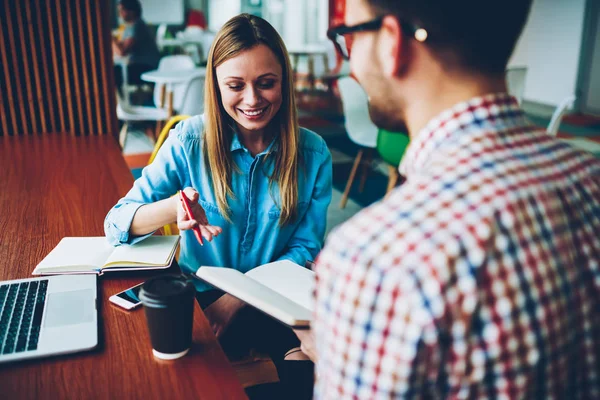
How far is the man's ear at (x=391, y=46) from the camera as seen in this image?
66 centimetres

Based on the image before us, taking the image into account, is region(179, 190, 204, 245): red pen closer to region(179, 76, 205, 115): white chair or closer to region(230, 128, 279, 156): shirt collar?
region(230, 128, 279, 156): shirt collar

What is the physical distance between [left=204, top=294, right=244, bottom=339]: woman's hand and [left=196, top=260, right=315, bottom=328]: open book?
14cm

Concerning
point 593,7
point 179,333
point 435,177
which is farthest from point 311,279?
point 593,7

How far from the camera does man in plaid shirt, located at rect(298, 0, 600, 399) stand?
0.54 metres

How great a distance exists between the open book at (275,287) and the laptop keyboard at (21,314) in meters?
0.33

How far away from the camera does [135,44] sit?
20.1ft

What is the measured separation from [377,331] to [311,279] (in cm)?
69

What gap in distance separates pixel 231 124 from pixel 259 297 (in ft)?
2.53

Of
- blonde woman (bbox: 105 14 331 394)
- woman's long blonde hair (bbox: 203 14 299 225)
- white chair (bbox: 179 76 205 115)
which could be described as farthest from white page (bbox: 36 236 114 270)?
white chair (bbox: 179 76 205 115)

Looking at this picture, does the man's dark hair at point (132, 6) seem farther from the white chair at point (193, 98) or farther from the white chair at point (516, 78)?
the white chair at point (516, 78)

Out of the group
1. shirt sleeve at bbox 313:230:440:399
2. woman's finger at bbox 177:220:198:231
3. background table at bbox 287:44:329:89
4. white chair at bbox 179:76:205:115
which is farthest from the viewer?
background table at bbox 287:44:329:89

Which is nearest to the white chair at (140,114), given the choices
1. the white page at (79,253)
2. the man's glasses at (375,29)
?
the white page at (79,253)

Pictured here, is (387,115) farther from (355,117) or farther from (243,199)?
(355,117)

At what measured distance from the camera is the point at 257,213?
1589 millimetres
